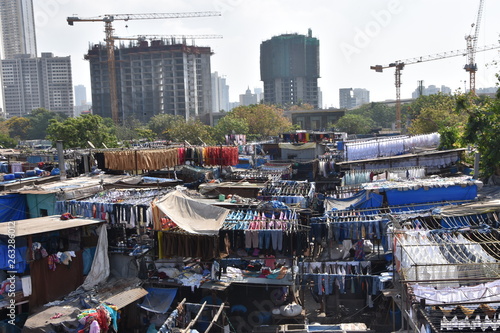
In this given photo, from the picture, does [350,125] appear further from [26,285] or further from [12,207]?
[26,285]

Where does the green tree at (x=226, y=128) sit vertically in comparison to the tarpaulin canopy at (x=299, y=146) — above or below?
above

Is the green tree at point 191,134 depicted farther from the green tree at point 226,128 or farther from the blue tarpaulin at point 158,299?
the blue tarpaulin at point 158,299

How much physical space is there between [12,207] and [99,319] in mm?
7746

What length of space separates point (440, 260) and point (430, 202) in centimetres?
636

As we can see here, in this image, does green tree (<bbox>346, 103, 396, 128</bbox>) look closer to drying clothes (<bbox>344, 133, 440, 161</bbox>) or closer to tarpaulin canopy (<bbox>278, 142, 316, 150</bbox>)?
tarpaulin canopy (<bbox>278, 142, 316, 150</bbox>)

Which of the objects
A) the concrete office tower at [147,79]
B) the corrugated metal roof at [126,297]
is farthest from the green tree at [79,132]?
the concrete office tower at [147,79]

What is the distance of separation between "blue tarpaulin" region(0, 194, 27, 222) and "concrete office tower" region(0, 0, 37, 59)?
116 m

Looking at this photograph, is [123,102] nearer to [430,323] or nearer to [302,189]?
[302,189]

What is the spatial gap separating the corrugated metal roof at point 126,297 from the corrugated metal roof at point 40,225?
2.18 metres

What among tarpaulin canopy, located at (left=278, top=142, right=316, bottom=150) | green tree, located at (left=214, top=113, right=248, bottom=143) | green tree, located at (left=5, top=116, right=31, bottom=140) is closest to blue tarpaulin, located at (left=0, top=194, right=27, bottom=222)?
tarpaulin canopy, located at (left=278, top=142, right=316, bottom=150)

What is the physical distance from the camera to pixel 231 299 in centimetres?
1234

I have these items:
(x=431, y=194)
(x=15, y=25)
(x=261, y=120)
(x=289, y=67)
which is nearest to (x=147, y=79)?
(x=15, y=25)

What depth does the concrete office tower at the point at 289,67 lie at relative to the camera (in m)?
140

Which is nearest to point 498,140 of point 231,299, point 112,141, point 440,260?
point 440,260
